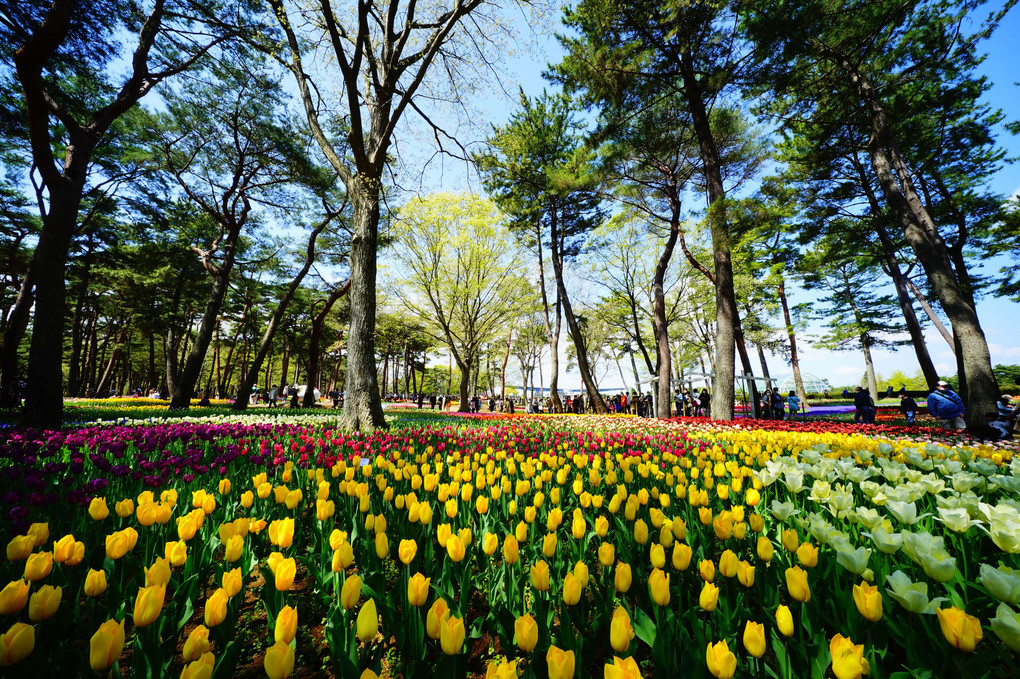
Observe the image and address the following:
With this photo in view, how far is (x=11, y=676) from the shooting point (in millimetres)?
939

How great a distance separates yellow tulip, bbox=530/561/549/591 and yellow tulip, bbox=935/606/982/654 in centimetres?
96

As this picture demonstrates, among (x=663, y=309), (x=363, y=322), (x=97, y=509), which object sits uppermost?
(x=663, y=309)

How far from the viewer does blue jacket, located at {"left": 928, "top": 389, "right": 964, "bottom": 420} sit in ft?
27.8

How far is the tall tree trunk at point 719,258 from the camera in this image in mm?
9898

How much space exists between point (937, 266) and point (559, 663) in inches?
463

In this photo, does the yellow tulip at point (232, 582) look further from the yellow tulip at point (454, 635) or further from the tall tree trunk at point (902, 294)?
the tall tree trunk at point (902, 294)

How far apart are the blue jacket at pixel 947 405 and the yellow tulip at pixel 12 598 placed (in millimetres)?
13060

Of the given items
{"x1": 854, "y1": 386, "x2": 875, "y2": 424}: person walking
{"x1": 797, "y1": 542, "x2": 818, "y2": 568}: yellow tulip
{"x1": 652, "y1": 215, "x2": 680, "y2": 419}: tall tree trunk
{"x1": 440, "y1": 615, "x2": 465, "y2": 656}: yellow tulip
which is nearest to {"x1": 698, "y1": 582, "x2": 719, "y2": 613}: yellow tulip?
{"x1": 797, "y1": 542, "x2": 818, "y2": 568}: yellow tulip

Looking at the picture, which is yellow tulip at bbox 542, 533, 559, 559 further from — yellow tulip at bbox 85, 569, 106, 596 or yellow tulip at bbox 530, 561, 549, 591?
yellow tulip at bbox 85, 569, 106, 596

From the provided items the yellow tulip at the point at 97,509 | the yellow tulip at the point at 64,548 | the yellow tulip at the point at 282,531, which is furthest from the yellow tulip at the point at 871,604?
the yellow tulip at the point at 97,509

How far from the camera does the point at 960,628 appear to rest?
920mm

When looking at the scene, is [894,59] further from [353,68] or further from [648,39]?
[353,68]

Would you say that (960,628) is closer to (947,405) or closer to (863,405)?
(947,405)

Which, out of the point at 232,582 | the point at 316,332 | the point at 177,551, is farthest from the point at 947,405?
the point at 316,332
